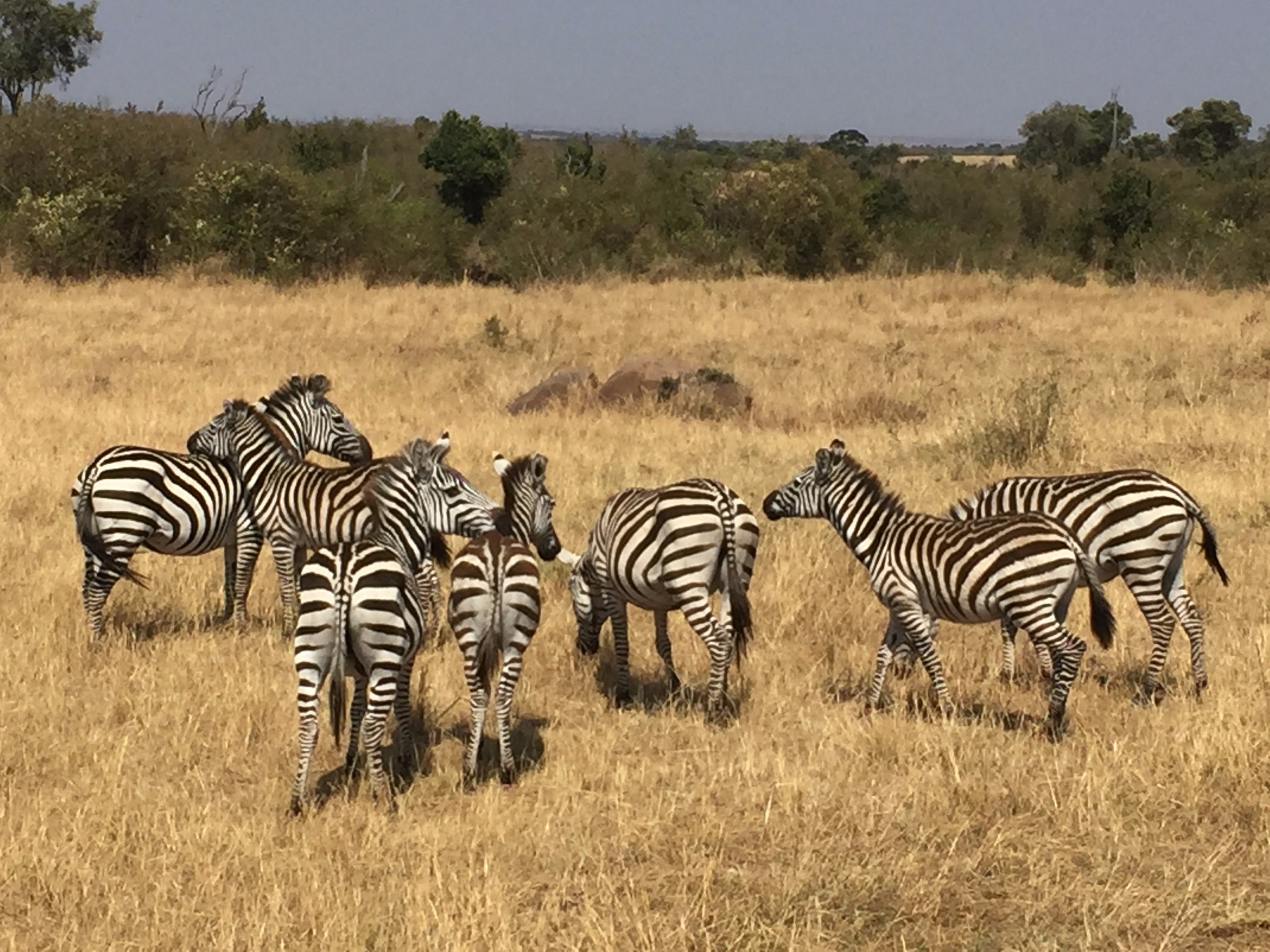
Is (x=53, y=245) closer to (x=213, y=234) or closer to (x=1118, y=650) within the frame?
(x=213, y=234)

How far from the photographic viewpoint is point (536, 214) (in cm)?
3069

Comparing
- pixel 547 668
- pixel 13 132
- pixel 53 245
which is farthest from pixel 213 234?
pixel 547 668

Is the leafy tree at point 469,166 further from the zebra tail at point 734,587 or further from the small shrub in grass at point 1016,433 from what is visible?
the zebra tail at point 734,587

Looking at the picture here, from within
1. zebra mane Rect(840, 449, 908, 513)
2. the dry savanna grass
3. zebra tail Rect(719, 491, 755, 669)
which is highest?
zebra mane Rect(840, 449, 908, 513)

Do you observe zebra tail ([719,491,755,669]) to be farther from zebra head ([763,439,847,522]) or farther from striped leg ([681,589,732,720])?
zebra head ([763,439,847,522])

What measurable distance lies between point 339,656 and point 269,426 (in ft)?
11.3

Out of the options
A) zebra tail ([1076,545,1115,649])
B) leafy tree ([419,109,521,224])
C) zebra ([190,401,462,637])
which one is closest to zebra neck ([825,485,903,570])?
zebra tail ([1076,545,1115,649])

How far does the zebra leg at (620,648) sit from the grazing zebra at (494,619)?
44.2 inches

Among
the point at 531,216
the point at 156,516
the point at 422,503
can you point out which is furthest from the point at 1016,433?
the point at 531,216

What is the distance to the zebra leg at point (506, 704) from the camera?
580 cm

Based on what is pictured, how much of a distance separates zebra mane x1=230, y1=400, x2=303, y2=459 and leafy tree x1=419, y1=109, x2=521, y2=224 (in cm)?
2998

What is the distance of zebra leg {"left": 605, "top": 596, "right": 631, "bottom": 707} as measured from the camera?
23.0ft

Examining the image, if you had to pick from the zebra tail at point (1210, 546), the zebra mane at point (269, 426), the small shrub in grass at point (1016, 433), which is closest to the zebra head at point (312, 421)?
the zebra mane at point (269, 426)

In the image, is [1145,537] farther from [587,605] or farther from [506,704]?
[506,704]
